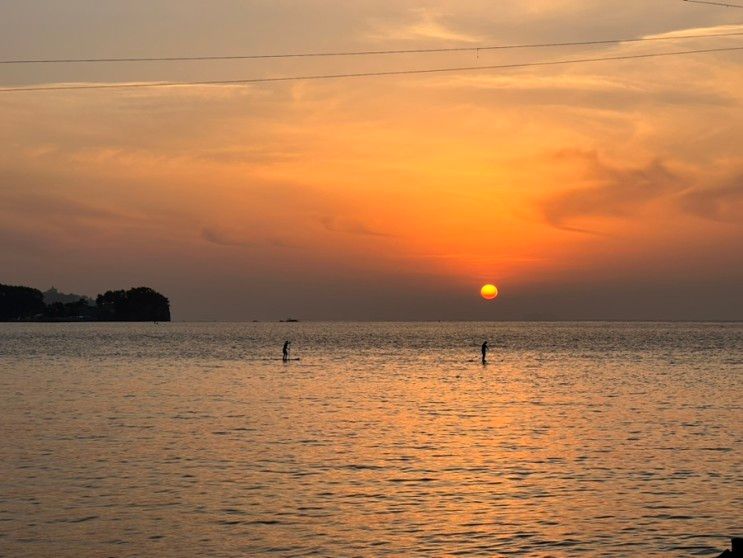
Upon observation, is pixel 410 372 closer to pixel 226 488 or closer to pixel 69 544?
pixel 226 488

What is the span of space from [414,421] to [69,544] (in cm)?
3102

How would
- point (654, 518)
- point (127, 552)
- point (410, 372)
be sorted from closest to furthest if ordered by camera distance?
1. point (127, 552)
2. point (654, 518)
3. point (410, 372)

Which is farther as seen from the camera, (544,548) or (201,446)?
(201,446)

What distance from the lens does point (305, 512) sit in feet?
92.0

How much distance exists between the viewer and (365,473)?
34.8 m

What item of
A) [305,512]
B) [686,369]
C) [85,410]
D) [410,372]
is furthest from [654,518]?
[686,369]

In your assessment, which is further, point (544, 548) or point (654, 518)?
point (654, 518)

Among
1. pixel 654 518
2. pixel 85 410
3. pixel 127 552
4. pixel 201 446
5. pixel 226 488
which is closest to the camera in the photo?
pixel 127 552

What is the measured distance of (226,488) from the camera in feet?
104

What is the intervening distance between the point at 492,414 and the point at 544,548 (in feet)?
113

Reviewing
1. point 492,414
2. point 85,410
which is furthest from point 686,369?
point 85,410

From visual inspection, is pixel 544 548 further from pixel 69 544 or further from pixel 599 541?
pixel 69 544

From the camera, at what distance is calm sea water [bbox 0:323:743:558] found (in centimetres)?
2500

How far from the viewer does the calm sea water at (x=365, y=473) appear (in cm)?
2500
